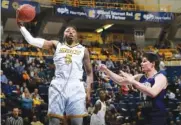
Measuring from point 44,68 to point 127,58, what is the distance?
6.93 m

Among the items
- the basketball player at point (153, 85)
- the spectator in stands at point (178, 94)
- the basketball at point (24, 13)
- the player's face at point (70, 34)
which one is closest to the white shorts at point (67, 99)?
the player's face at point (70, 34)

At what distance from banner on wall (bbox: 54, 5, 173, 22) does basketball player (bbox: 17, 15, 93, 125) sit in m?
16.7

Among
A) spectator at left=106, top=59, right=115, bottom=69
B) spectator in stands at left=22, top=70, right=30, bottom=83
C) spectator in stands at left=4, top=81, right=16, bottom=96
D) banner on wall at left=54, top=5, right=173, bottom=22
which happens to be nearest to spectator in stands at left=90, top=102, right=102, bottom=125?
spectator in stands at left=4, top=81, right=16, bottom=96

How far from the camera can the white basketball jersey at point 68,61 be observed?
5.73 metres

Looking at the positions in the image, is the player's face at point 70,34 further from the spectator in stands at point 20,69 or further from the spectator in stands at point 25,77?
the spectator in stands at point 20,69

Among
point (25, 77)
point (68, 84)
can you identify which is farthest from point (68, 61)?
point (25, 77)

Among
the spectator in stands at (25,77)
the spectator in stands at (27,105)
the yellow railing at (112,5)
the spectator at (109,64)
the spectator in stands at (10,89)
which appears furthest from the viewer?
the yellow railing at (112,5)

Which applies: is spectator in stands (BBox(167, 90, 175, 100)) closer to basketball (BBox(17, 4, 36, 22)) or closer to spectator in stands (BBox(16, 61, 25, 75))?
spectator in stands (BBox(16, 61, 25, 75))

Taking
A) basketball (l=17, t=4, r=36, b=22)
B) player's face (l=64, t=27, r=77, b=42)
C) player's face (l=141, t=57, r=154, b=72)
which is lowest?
player's face (l=141, t=57, r=154, b=72)

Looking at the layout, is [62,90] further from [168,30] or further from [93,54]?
[168,30]

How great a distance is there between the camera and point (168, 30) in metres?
27.1

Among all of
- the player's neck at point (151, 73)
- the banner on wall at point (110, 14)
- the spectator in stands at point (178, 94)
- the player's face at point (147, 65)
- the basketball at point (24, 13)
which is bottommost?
the spectator in stands at point (178, 94)

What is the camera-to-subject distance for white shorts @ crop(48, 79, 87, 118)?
18.4ft

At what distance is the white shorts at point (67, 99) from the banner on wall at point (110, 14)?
55.7ft
